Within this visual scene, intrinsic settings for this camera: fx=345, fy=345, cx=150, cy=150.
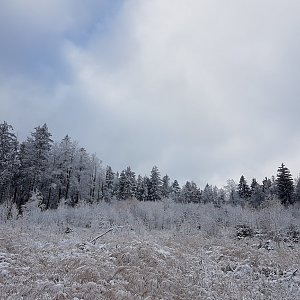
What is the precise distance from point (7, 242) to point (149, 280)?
7599 millimetres

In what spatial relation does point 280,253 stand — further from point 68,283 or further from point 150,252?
point 68,283

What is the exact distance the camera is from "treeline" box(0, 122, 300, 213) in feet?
153

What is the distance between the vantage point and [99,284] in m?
8.77

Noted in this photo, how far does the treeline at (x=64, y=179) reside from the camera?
1839 inches

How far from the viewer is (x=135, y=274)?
32.3 ft

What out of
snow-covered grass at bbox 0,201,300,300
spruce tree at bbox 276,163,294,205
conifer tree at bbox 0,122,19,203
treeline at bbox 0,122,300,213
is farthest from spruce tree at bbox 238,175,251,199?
snow-covered grass at bbox 0,201,300,300

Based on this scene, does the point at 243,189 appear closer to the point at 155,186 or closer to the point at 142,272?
the point at 155,186

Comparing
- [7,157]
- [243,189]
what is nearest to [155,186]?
[243,189]

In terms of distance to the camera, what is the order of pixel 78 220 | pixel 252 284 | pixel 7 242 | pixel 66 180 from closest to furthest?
pixel 252 284
pixel 7 242
pixel 78 220
pixel 66 180

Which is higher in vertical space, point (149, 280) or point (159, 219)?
point (159, 219)

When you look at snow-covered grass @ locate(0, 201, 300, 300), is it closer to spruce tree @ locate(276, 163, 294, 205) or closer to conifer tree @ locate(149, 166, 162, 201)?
spruce tree @ locate(276, 163, 294, 205)

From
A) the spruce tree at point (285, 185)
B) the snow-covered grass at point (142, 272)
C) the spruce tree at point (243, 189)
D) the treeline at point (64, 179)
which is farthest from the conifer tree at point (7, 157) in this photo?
the spruce tree at point (243, 189)

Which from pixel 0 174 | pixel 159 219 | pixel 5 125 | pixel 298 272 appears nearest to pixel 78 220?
pixel 159 219

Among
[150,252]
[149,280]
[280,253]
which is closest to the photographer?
[149,280]
